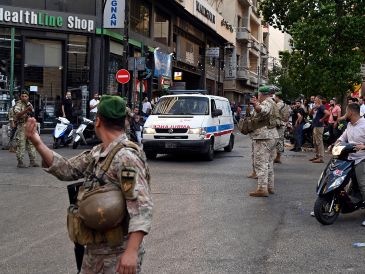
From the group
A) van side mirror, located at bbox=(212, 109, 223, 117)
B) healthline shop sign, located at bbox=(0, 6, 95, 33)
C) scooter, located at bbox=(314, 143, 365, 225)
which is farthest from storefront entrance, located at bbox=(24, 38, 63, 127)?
scooter, located at bbox=(314, 143, 365, 225)

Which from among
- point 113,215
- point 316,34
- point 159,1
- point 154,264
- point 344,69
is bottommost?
point 154,264

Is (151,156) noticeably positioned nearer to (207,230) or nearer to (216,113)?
(216,113)

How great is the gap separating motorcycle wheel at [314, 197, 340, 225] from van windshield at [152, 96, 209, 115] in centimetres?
797

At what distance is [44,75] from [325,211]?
1900 cm

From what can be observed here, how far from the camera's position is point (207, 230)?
692 cm

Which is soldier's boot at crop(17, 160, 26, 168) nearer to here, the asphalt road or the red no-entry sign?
the asphalt road

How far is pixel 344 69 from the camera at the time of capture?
21.8 metres

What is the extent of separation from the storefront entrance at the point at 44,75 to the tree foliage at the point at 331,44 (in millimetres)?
10351

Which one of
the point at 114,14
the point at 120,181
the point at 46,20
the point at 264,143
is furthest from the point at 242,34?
the point at 120,181

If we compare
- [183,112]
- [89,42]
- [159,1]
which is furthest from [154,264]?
[159,1]

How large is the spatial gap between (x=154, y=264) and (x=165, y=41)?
2974 cm

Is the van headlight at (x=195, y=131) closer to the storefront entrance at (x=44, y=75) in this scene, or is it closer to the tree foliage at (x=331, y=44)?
the tree foliage at (x=331, y=44)

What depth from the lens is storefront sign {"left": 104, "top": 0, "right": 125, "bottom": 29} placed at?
81.2ft

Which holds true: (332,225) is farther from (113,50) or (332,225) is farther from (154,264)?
(113,50)
